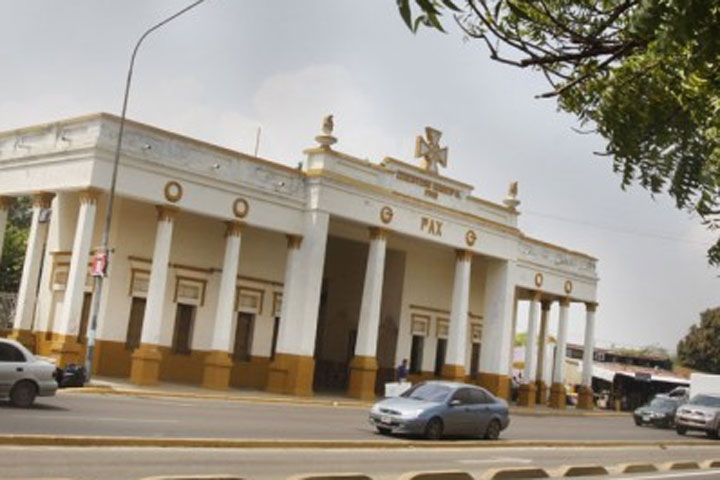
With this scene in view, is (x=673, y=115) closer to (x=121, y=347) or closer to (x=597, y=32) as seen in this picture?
(x=597, y=32)

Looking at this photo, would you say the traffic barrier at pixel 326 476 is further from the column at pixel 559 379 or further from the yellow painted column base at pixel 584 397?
the yellow painted column base at pixel 584 397

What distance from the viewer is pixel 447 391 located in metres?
22.2

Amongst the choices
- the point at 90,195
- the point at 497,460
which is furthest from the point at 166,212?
the point at 497,460

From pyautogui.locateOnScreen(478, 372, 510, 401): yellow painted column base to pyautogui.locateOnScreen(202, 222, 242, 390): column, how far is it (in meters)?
14.6

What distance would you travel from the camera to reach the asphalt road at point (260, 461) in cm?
1130

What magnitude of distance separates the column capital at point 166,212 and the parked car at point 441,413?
11659mm

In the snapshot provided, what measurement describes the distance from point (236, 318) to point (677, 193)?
31.8 m

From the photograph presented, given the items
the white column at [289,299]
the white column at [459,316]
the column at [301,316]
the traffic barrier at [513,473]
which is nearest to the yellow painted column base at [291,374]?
the column at [301,316]

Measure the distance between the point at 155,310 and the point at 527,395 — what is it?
22.6 metres

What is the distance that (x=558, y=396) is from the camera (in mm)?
47562

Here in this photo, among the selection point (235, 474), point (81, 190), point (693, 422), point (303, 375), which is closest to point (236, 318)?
point (303, 375)

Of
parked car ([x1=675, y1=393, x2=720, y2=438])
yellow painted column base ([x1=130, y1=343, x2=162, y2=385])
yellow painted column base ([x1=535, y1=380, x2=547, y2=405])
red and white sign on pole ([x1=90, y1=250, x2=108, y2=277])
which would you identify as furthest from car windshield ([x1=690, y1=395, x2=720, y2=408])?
red and white sign on pole ([x1=90, y1=250, x2=108, y2=277])

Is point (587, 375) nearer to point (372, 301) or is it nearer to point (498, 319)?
point (498, 319)

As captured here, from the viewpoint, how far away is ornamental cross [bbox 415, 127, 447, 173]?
1519 inches
